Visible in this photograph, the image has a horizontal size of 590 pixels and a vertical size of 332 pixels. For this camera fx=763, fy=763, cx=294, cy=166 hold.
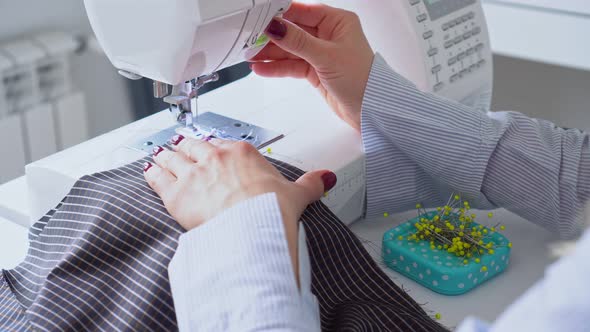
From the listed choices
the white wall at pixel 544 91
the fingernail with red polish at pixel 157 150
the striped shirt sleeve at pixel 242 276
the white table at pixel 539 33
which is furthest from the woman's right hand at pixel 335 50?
the white wall at pixel 544 91

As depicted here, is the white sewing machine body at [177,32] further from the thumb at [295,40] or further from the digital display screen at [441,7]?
the digital display screen at [441,7]

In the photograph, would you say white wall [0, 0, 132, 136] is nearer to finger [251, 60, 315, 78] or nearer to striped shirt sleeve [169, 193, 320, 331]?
finger [251, 60, 315, 78]

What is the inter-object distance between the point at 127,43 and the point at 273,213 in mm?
351

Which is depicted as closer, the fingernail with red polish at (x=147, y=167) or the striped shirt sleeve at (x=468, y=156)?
the fingernail with red polish at (x=147, y=167)

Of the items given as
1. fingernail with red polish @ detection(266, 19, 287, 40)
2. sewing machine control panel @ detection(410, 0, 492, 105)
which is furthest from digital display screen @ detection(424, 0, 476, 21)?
fingernail with red polish @ detection(266, 19, 287, 40)

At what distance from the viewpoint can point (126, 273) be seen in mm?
898

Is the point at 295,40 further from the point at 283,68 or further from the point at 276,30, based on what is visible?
the point at 283,68

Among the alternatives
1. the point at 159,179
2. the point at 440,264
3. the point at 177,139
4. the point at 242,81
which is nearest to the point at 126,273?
the point at 159,179

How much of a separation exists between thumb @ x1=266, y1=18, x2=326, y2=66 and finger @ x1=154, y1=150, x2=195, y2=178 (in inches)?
9.1

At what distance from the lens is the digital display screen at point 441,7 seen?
4.50 feet

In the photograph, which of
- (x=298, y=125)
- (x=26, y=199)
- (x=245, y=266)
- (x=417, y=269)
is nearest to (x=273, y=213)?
(x=245, y=266)

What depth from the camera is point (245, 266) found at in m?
0.79

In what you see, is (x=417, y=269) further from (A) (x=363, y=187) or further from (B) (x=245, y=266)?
(B) (x=245, y=266)

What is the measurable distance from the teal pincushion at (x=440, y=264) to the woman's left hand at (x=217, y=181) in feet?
0.44
